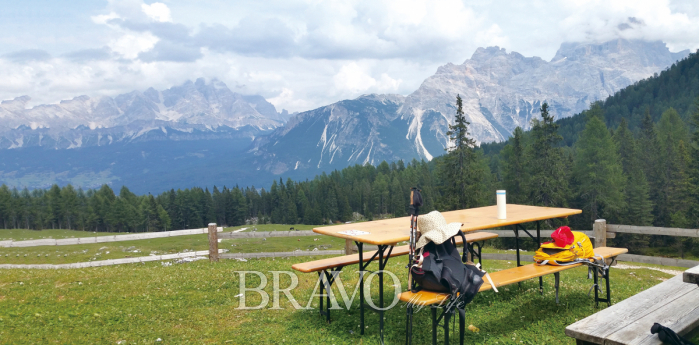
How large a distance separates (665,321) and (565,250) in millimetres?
2970

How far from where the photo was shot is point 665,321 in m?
4.40

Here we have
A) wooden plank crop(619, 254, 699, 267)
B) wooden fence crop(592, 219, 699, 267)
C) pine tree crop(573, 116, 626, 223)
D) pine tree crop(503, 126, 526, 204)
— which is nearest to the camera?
wooden fence crop(592, 219, 699, 267)

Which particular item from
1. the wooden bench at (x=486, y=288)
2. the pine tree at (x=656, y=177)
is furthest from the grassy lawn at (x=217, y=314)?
the pine tree at (x=656, y=177)

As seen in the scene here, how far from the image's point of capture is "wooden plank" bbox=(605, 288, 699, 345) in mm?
3988

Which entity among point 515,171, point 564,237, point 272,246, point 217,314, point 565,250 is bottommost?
point 272,246

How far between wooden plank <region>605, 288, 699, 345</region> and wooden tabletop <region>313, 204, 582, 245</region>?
8.04 feet

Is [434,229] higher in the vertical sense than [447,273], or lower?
higher

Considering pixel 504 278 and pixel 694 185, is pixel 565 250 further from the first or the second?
pixel 694 185

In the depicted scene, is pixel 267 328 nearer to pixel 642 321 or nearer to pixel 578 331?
pixel 578 331

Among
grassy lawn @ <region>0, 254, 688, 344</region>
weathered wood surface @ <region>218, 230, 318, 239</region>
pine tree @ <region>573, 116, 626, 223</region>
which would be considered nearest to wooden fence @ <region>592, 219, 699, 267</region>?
grassy lawn @ <region>0, 254, 688, 344</region>

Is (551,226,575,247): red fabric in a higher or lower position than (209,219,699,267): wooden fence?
higher

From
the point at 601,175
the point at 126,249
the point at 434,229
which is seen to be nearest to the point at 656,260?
the point at 434,229

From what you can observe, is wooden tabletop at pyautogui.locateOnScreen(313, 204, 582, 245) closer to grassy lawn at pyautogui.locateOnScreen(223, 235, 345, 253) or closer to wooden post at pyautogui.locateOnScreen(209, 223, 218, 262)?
wooden post at pyautogui.locateOnScreen(209, 223, 218, 262)

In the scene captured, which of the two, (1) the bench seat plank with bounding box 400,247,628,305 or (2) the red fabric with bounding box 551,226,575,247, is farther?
(2) the red fabric with bounding box 551,226,575,247
